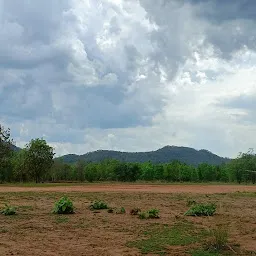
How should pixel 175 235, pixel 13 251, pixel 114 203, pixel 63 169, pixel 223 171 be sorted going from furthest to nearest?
pixel 223 171, pixel 63 169, pixel 114 203, pixel 175 235, pixel 13 251

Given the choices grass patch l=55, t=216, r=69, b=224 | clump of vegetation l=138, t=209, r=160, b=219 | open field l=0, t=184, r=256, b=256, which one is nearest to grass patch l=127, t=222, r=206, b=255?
open field l=0, t=184, r=256, b=256

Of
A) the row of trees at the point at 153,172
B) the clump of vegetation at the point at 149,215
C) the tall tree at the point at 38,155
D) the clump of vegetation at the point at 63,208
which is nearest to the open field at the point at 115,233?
the clump of vegetation at the point at 149,215

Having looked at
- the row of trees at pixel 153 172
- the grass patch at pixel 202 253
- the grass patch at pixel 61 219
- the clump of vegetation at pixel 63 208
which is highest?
the row of trees at pixel 153 172

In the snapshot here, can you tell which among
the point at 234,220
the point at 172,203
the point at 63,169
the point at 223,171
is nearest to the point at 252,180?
the point at 223,171

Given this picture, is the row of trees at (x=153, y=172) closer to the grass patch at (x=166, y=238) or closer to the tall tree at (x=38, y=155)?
the tall tree at (x=38, y=155)

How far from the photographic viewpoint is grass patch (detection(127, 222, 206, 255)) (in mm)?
11477

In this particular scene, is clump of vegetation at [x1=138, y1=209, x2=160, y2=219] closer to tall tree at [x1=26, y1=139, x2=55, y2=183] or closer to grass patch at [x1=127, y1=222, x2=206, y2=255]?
grass patch at [x1=127, y1=222, x2=206, y2=255]

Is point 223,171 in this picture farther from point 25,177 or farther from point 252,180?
point 25,177

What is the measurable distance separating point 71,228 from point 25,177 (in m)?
64.8

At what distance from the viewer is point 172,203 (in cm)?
2397

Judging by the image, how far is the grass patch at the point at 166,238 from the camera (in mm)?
11477

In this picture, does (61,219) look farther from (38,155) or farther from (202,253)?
(38,155)

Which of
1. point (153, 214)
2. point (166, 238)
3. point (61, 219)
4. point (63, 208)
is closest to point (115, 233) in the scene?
point (166, 238)

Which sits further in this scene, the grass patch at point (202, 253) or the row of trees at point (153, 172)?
the row of trees at point (153, 172)
